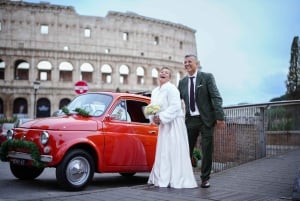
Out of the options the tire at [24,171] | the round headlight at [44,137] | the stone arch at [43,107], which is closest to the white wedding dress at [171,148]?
the round headlight at [44,137]

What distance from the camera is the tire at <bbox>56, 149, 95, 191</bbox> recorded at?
7.25 meters

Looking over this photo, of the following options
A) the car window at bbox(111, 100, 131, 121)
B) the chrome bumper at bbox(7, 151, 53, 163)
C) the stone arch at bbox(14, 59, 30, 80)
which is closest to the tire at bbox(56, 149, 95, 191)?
the chrome bumper at bbox(7, 151, 53, 163)

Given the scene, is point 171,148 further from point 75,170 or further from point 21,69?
point 21,69

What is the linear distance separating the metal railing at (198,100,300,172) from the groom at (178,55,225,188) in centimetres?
217

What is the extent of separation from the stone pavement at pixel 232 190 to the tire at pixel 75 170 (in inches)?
16.2

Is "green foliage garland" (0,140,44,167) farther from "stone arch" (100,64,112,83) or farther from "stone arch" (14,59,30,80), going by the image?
"stone arch" (100,64,112,83)

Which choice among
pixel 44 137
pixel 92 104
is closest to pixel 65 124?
pixel 44 137

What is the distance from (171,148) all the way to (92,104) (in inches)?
84.1

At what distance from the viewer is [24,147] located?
7.51 metres

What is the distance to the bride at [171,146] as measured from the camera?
7.14m

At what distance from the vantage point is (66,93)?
6216 cm

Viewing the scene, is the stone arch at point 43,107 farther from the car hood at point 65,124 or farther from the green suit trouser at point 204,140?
the green suit trouser at point 204,140

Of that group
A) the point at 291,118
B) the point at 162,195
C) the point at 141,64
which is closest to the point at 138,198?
the point at 162,195

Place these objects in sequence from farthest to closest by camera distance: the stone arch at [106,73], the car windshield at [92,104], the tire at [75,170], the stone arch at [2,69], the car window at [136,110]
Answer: the stone arch at [106,73] → the stone arch at [2,69] → the car window at [136,110] → the car windshield at [92,104] → the tire at [75,170]
